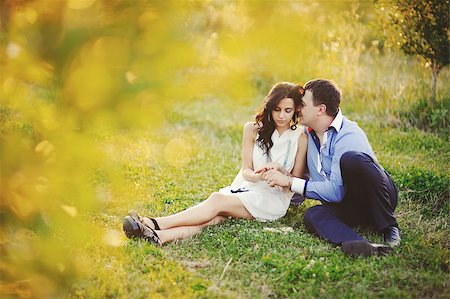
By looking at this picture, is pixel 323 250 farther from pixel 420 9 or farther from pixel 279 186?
pixel 420 9

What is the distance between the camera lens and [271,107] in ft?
15.0

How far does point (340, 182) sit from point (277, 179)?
0.51 meters

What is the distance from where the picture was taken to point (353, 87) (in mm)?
8945

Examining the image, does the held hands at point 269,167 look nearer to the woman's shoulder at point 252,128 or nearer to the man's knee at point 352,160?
the woman's shoulder at point 252,128

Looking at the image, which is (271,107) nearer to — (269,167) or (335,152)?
(269,167)

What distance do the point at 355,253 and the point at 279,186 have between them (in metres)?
0.91

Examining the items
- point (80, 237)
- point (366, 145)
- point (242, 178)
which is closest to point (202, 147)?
point (242, 178)

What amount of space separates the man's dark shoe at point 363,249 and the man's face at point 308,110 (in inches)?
43.1

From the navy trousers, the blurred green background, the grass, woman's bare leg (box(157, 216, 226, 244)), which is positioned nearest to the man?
the navy trousers

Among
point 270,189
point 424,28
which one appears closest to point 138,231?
point 270,189

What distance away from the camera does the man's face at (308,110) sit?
173 inches

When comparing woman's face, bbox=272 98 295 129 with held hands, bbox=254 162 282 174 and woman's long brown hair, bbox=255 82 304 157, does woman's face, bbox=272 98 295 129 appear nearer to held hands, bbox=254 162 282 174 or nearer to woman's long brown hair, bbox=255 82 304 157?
woman's long brown hair, bbox=255 82 304 157

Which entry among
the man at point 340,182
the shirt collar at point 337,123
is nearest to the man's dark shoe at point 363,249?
the man at point 340,182

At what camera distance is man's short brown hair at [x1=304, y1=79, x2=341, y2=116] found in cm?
437
